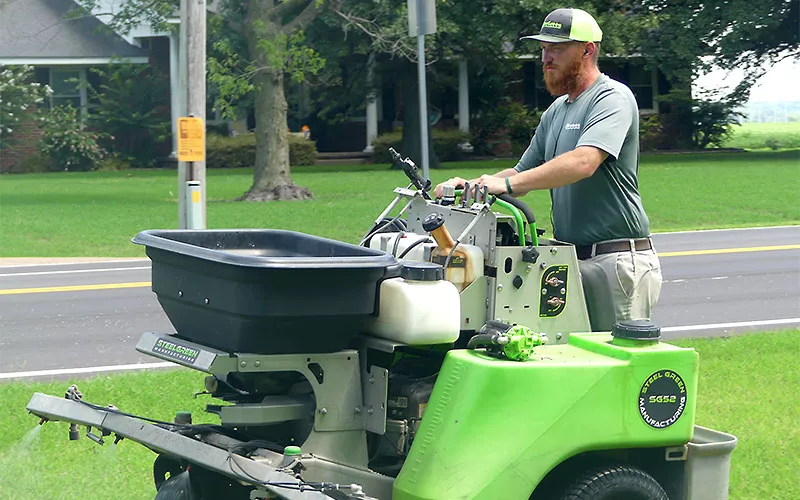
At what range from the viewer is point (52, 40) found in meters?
38.6

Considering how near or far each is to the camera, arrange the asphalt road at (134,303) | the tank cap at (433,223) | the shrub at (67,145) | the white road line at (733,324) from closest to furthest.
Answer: the tank cap at (433,223) → the asphalt road at (134,303) → the white road line at (733,324) → the shrub at (67,145)

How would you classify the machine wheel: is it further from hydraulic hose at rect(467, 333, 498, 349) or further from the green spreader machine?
hydraulic hose at rect(467, 333, 498, 349)

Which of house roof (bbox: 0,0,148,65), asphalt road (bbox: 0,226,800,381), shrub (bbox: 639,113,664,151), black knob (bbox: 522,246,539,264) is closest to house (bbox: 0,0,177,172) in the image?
house roof (bbox: 0,0,148,65)

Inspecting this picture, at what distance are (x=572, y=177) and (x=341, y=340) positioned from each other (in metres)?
1.18

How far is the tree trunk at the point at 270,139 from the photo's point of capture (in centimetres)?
2509

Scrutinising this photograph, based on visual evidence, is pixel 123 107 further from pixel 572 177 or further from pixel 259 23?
pixel 572 177

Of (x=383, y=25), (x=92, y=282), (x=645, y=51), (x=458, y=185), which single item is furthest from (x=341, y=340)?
(x=645, y=51)

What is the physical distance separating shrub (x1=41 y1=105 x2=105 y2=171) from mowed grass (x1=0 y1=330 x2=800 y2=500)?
2991cm

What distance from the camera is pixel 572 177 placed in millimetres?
4781

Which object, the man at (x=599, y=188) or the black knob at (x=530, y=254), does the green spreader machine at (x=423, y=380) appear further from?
the man at (x=599, y=188)

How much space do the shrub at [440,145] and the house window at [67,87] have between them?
33.2 feet

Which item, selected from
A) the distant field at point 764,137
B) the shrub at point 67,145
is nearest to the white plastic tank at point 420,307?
the shrub at point 67,145

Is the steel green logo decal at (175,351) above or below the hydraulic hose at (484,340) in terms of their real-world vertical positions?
below

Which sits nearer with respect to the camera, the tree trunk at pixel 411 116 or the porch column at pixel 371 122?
the tree trunk at pixel 411 116
